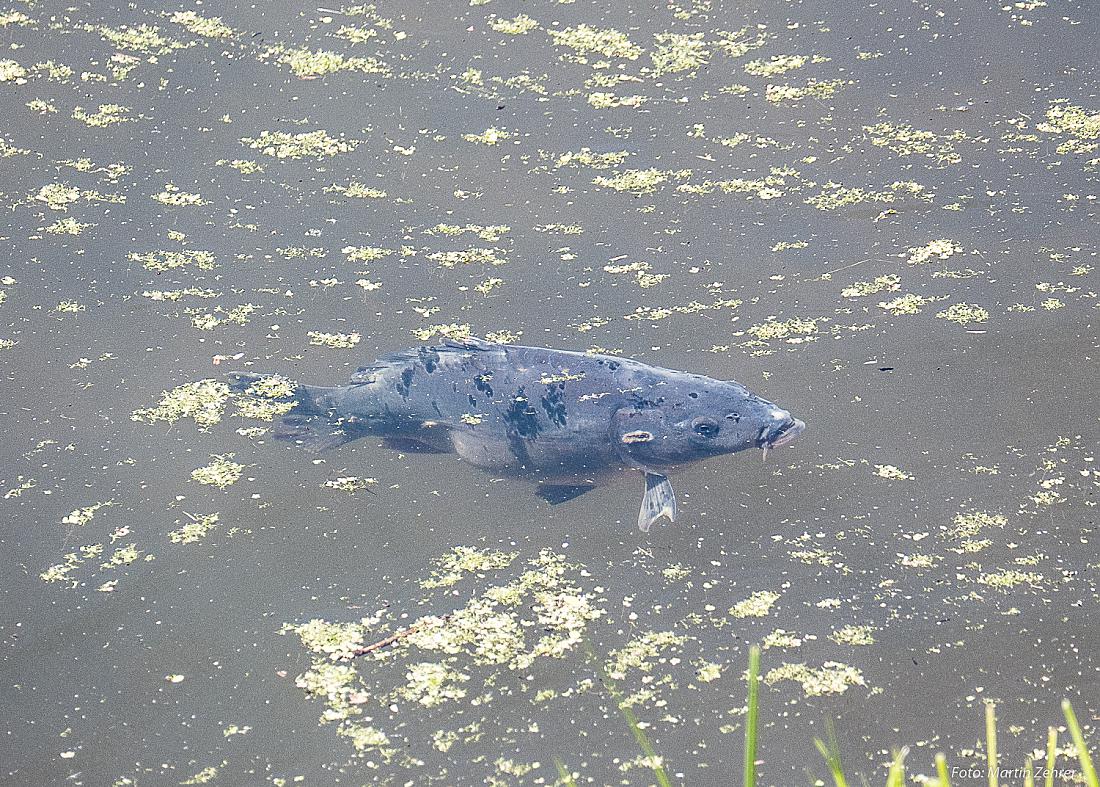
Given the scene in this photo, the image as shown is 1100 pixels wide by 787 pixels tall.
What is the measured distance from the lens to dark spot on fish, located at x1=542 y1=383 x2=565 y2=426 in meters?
3.00

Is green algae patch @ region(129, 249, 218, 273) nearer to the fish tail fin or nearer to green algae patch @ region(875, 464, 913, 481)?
the fish tail fin

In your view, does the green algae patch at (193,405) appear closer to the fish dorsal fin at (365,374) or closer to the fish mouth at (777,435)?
the fish dorsal fin at (365,374)

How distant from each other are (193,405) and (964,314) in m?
2.30

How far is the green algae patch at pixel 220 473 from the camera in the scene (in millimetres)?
2879

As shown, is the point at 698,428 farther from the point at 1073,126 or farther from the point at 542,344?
the point at 1073,126

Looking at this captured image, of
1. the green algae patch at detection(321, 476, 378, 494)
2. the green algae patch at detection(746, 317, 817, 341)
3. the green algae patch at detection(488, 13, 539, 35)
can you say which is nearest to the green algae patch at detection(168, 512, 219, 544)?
the green algae patch at detection(321, 476, 378, 494)

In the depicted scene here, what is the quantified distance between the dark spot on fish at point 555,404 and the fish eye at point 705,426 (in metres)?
0.35

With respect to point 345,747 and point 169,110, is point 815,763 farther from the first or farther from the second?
point 169,110

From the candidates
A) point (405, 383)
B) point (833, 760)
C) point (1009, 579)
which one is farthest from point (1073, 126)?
point (833, 760)

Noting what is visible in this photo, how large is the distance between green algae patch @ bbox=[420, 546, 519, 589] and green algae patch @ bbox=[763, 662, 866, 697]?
0.67 m

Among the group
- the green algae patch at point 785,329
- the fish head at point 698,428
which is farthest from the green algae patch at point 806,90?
the fish head at point 698,428

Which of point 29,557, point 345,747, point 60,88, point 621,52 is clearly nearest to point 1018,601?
point 345,747

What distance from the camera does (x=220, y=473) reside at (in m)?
2.91

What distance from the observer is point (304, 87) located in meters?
4.64
